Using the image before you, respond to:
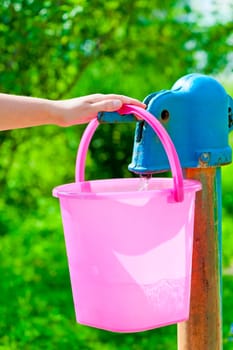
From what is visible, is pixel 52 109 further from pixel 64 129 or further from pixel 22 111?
pixel 64 129

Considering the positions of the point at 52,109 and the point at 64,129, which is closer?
the point at 52,109

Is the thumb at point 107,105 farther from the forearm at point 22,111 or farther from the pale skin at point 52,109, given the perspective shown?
the forearm at point 22,111

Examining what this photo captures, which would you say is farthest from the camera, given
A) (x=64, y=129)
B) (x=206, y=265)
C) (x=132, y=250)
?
(x=64, y=129)

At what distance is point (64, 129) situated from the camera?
607 centimetres

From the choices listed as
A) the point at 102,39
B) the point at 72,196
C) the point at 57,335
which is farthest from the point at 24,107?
the point at 102,39

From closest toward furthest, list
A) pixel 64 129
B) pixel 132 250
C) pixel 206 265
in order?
pixel 132 250, pixel 206 265, pixel 64 129

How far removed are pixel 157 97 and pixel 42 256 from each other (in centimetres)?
319

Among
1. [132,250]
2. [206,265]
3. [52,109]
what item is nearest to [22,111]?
[52,109]

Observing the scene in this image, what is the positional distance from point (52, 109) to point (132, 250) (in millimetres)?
412

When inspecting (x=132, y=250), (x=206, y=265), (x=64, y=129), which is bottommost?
(x=206, y=265)

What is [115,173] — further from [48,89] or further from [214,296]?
[214,296]

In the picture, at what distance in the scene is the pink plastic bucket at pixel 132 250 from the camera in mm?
1929

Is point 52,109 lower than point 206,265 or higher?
higher

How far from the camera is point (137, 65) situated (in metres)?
5.94
